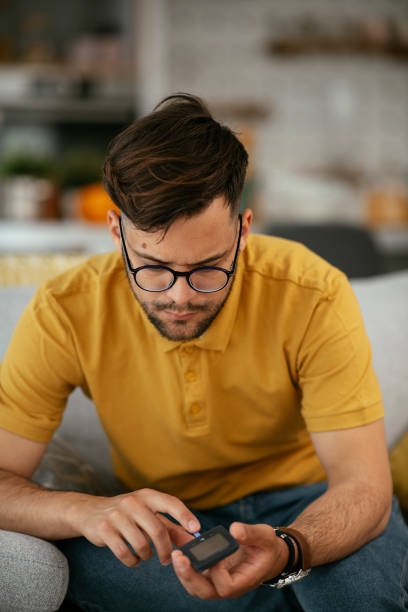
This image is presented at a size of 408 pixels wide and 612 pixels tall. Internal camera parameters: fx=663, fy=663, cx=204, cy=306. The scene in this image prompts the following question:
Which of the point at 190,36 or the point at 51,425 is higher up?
the point at 190,36

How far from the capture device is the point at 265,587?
121cm

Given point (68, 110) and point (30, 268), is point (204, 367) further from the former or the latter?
point (68, 110)

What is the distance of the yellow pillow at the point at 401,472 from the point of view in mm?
1524

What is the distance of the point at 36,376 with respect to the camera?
1222 millimetres

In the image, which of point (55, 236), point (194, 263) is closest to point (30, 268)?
point (55, 236)

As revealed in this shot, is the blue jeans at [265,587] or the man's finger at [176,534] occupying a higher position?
the man's finger at [176,534]

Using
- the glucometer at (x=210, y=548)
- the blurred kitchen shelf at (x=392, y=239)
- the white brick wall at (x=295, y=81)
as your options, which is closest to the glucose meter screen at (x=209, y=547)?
the glucometer at (x=210, y=548)

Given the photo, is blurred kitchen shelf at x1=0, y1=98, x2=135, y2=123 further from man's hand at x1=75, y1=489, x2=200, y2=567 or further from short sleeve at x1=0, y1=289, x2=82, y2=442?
man's hand at x1=75, y1=489, x2=200, y2=567

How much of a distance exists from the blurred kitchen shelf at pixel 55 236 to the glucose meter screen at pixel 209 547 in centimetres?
→ 210

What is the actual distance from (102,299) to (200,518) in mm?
468

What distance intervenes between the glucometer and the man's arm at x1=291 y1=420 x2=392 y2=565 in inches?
8.0

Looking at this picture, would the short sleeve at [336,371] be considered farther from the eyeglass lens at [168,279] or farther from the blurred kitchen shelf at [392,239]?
the blurred kitchen shelf at [392,239]

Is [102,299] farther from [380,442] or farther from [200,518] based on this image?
[380,442]

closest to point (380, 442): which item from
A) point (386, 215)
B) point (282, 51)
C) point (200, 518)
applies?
point (200, 518)
